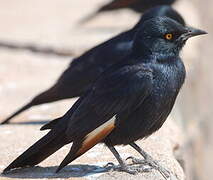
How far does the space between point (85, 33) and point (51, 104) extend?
3266mm

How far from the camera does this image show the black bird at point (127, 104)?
5.23 metres

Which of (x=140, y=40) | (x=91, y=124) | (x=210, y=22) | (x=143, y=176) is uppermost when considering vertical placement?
(x=140, y=40)

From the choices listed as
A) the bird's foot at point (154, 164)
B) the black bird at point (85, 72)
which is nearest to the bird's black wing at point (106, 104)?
the bird's foot at point (154, 164)

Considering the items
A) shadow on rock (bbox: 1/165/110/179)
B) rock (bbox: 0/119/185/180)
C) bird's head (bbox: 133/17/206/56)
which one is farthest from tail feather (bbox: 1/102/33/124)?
bird's head (bbox: 133/17/206/56)

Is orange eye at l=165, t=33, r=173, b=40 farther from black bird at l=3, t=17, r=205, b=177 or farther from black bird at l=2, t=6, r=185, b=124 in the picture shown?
black bird at l=2, t=6, r=185, b=124

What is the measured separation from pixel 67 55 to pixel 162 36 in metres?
4.38

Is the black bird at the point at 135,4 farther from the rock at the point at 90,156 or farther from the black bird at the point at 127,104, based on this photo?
the black bird at the point at 127,104

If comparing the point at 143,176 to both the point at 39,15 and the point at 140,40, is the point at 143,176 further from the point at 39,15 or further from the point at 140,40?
the point at 39,15

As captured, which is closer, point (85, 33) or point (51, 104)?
point (51, 104)

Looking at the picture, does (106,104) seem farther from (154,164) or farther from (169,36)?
(169,36)

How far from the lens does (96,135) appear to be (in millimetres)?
5164

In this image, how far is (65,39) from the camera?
10516 millimetres

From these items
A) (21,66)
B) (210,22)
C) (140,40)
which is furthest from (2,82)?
(210,22)

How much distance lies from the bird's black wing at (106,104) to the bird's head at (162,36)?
190 mm
